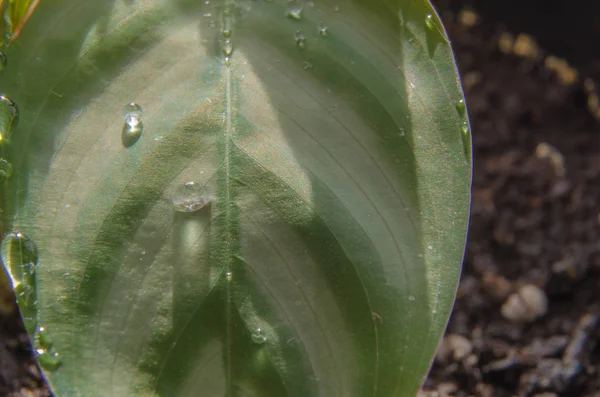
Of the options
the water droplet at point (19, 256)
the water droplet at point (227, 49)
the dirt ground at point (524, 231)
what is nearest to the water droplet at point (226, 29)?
the water droplet at point (227, 49)

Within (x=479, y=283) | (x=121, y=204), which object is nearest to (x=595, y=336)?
(x=479, y=283)

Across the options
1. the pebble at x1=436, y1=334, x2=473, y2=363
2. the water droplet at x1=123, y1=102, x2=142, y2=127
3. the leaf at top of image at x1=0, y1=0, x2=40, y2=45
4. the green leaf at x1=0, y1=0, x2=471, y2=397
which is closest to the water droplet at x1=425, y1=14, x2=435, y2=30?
the green leaf at x1=0, y1=0, x2=471, y2=397

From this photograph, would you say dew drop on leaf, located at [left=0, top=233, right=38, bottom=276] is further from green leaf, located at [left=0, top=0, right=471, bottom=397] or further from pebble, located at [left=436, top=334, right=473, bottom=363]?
pebble, located at [left=436, top=334, right=473, bottom=363]

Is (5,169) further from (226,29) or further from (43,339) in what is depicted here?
(226,29)

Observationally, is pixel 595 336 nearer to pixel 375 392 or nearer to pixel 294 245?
pixel 375 392

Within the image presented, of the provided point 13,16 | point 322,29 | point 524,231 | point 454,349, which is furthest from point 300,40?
point 524,231
